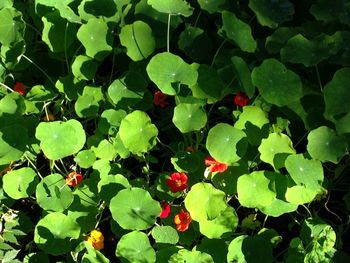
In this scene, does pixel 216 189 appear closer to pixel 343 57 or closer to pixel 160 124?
pixel 160 124

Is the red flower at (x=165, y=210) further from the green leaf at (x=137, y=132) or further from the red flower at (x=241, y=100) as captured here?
the red flower at (x=241, y=100)

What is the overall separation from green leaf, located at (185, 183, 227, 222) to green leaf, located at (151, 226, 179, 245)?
0.36ft

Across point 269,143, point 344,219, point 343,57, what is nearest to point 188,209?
point 269,143

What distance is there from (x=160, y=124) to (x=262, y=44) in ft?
1.46

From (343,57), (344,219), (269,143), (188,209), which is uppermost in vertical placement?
(343,57)

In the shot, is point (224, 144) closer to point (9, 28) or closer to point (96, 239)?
point (96, 239)

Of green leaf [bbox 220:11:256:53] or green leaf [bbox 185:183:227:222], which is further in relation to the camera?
green leaf [bbox 220:11:256:53]

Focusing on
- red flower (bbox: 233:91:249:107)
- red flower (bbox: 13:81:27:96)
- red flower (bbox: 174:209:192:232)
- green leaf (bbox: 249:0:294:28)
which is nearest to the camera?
red flower (bbox: 174:209:192:232)

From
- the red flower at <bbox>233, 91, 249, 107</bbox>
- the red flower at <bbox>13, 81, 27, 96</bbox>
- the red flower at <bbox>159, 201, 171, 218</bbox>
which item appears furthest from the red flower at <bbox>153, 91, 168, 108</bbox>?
the red flower at <bbox>13, 81, 27, 96</bbox>

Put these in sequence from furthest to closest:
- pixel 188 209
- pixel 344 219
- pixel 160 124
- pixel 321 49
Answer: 1. pixel 160 124
2. pixel 344 219
3. pixel 321 49
4. pixel 188 209

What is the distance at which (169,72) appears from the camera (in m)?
1.73

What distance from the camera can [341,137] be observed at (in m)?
1.59

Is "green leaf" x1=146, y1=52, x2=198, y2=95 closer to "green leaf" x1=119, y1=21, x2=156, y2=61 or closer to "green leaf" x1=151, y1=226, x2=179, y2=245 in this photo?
"green leaf" x1=119, y1=21, x2=156, y2=61

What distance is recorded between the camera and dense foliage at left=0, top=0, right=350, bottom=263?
1.59 meters
